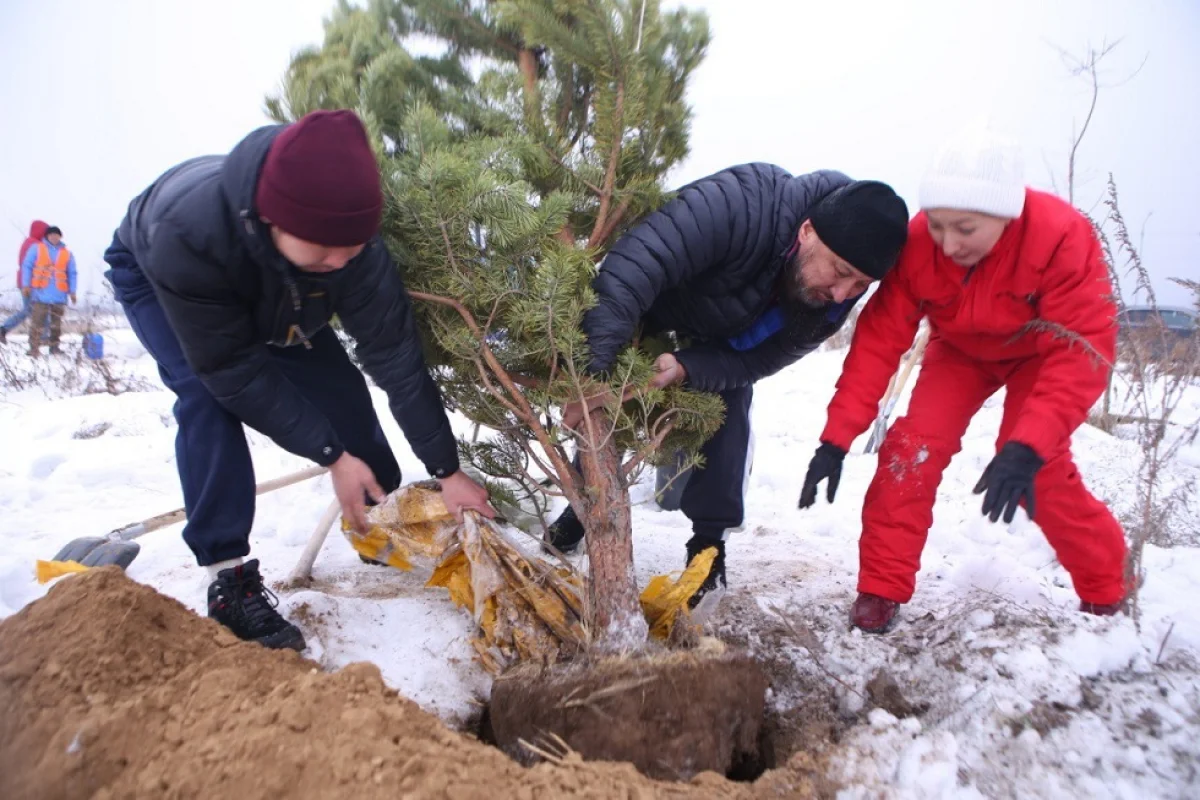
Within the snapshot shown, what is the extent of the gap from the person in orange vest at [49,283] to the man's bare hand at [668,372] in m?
7.45

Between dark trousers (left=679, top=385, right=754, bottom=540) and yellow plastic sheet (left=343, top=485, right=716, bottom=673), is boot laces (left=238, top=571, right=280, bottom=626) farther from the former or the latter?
dark trousers (left=679, top=385, right=754, bottom=540)

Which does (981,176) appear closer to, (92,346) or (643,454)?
(643,454)

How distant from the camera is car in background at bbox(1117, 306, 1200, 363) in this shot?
5.81ft

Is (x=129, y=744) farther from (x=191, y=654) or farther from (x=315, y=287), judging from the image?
(x=315, y=287)

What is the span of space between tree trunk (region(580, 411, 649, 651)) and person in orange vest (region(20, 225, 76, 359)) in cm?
742

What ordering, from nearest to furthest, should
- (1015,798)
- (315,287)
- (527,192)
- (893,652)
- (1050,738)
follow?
(1015,798) < (1050,738) < (315,287) < (527,192) < (893,652)

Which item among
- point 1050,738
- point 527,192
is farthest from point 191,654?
point 1050,738

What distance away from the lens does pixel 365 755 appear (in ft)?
3.87

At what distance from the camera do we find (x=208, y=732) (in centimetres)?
124

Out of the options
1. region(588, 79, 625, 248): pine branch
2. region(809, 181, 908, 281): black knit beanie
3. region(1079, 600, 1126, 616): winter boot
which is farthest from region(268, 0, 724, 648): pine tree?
region(1079, 600, 1126, 616): winter boot

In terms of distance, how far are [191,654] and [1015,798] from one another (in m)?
1.74

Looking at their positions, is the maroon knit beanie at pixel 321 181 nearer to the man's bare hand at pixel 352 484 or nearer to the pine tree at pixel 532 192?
the pine tree at pixel 532 192

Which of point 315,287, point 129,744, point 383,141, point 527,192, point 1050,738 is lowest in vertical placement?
point 129,744

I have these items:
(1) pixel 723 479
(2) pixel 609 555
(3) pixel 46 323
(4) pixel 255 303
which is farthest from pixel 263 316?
(3) pixel 46 323
